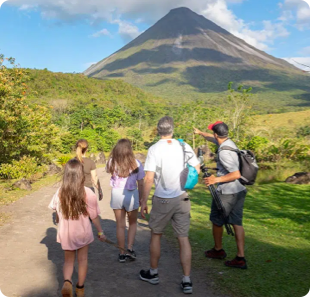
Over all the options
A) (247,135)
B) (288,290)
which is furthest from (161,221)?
(247,135)

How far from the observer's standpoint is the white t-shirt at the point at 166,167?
3910 millimetres

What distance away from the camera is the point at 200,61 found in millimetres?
190875

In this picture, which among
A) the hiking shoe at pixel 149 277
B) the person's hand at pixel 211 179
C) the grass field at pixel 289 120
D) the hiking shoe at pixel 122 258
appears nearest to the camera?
the hiking shoe at pixel 149 277

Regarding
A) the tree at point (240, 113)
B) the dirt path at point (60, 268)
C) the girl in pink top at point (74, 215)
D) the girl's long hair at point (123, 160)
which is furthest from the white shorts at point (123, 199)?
the tree at point (240, 113)

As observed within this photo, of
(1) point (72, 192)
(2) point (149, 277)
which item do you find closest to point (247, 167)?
(2) point (149, 277)

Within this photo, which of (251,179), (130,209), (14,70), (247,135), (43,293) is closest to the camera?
(43,293)

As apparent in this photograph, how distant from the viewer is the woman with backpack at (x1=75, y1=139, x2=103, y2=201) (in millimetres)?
5543

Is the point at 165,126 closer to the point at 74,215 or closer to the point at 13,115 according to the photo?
the point at 74,215

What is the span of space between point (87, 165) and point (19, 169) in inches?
406

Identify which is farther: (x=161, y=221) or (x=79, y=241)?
(x=161, y=221)

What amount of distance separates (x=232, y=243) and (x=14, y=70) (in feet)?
37.8

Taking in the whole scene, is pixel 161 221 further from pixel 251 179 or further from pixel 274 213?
pixel 274 213

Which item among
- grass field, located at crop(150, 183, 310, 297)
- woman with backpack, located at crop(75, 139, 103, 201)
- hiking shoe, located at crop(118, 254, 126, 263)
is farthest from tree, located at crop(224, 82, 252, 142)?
hiking shoe, located at crop(118, 254, 126, 263)

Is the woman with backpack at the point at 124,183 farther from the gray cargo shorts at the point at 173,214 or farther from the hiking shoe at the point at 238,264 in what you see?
the hiking shoe at the point at 238,264
